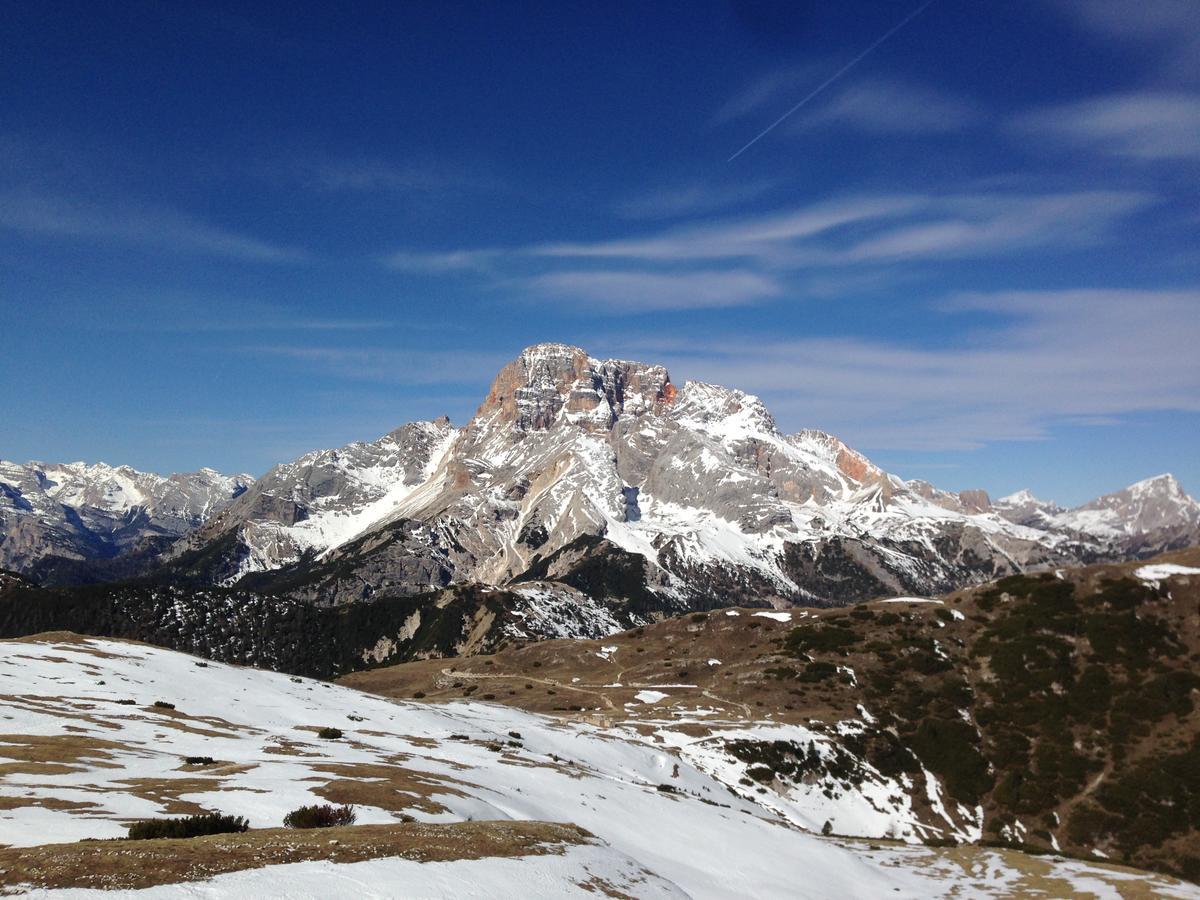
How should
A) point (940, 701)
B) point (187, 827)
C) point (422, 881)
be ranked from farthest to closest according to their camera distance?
point (940, 701) < point (187, 827) < point (422, 881)

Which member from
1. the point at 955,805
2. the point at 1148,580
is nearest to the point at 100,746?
the point at 955,805

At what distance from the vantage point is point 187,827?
2358cm

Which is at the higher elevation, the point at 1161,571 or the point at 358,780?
the point at 1161,571

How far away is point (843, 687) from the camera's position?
436 feet

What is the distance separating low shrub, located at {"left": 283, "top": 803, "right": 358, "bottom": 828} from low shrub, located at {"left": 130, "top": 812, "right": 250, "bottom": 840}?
4.83ft

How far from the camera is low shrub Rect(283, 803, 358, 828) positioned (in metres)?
26.7

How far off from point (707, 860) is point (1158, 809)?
90.2 metres

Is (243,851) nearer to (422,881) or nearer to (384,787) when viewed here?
(422,881)

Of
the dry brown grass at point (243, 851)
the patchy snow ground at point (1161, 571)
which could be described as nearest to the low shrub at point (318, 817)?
the dry brown grass at point (243, 851)

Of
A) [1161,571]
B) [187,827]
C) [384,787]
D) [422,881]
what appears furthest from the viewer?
[1161,571]

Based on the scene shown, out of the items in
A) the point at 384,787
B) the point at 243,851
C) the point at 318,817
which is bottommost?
the point at 384,787

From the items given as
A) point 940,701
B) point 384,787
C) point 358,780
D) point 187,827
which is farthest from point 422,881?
point 940,701

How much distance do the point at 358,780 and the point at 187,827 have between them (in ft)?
49.3

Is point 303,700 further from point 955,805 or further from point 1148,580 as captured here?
point 1148,580
